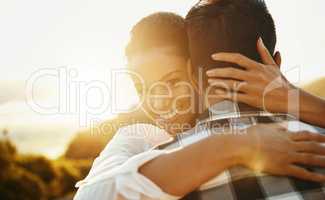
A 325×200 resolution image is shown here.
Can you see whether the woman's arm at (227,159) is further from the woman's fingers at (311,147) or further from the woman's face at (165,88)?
the woman's face at (165,88)

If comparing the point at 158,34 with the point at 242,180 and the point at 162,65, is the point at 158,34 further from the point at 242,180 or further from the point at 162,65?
the point at 242,180

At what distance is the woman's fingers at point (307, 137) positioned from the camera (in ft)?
4.69

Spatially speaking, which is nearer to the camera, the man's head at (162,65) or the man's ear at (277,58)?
the man's ear at (277,58)

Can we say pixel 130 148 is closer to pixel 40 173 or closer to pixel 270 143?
pixel 270 143

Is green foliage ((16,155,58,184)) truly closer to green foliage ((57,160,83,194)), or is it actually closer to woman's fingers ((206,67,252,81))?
green foliage ((57,160,83,194))

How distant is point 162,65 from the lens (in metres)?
2.67

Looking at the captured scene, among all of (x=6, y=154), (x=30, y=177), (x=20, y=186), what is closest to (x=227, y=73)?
(x=20, y=186)

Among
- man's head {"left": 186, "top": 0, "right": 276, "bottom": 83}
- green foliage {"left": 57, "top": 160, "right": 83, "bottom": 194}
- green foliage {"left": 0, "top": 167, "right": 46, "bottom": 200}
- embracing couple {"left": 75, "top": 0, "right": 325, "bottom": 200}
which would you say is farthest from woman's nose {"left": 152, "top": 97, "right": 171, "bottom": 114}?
green foliage {"left": 57, "top": 160, "right": 83, "bottom": 194}

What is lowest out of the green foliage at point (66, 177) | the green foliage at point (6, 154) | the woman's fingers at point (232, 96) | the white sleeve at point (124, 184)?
the green foliage at point (66, 177)

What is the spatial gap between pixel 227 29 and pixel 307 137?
45 cm

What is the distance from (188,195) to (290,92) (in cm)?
73

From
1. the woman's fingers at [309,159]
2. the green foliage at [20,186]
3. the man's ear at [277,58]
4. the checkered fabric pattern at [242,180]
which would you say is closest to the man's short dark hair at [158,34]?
the man's ear at [277,58]

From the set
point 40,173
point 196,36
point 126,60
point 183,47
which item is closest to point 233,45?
point 196,36

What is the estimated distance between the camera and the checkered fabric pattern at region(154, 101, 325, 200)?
133 cm
